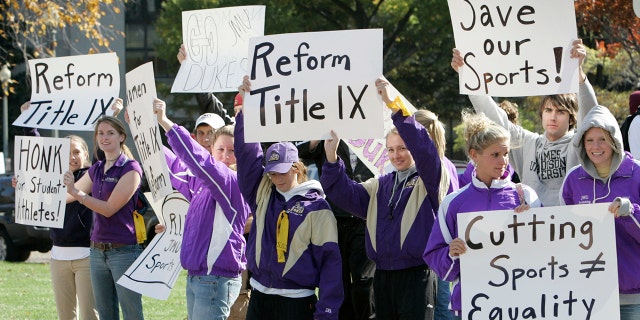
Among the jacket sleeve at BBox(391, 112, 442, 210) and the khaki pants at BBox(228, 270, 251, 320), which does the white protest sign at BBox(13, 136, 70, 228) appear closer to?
the khaki pants at BBox(228, 270, 251, 320)

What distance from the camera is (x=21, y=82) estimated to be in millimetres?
45156

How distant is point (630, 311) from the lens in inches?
215

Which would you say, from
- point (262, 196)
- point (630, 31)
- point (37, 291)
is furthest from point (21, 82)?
point (262, 196)

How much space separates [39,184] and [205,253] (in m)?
2.57

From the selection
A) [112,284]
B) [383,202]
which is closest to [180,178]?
[112,284]

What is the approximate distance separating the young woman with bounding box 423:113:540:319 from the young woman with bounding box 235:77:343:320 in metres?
0.87

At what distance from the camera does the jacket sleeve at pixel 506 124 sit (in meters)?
6.45

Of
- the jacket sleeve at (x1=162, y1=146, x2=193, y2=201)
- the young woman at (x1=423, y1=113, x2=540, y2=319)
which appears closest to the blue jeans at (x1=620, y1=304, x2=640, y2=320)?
the young woman at (x1=423, y1=113, x2=540, y2=319)

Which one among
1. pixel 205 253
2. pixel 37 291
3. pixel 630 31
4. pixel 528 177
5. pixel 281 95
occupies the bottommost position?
pixel 37 291

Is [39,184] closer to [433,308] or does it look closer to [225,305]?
[225,305]

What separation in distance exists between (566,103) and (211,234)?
236 centimetres

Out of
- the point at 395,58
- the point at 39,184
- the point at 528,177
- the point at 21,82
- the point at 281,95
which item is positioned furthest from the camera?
the point at 21,82

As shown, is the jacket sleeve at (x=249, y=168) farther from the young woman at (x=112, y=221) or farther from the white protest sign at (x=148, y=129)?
the young woman at (x=112, y=221)

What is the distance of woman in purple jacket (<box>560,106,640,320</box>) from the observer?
5395 millimetres
